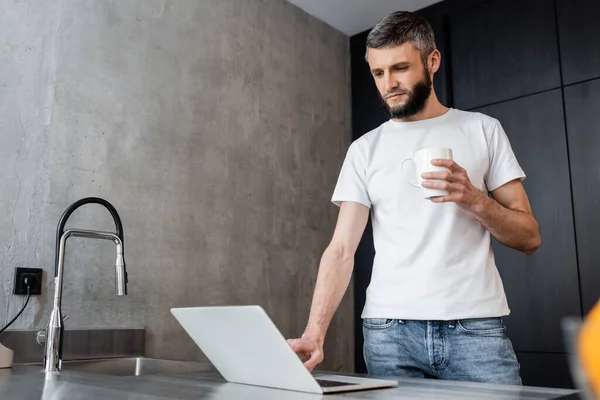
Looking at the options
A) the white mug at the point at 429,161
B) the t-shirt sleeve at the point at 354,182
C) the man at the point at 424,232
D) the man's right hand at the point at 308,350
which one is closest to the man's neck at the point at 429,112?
the man at the point at 424,232

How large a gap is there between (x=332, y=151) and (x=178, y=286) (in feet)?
3.74

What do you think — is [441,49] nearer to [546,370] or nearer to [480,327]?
[546,370]

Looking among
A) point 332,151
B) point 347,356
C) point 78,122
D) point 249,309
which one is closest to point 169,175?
point 78,122

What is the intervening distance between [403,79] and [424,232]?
0.38 metres

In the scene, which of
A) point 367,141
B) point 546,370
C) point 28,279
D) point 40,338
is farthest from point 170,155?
point 546,370

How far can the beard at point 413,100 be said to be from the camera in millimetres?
1416

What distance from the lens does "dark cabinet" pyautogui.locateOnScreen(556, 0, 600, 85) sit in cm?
226

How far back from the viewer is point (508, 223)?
123 cm

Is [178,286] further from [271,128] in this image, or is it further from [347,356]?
[347,356]

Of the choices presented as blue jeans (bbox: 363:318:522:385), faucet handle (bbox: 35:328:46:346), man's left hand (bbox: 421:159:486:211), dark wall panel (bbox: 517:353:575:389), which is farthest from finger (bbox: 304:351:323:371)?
dark wall panel (bbox: 517:353:575:389)

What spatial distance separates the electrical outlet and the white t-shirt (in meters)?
0.89

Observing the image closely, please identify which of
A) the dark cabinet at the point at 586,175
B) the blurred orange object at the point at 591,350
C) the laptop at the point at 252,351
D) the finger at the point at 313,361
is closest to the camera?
the blurred orange object at the point at 591,350

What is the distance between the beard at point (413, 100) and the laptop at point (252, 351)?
0.74 m

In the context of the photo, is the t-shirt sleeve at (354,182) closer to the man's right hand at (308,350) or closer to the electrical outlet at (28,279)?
the man's right hand at (308,350)
